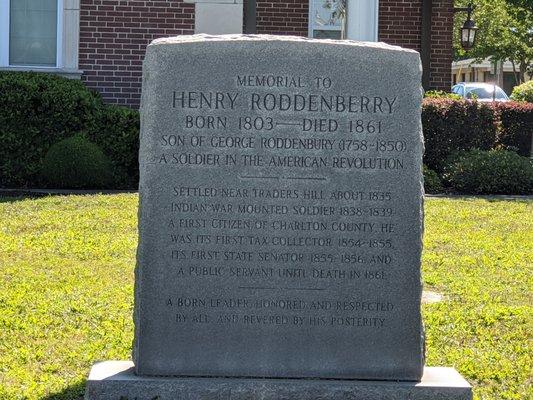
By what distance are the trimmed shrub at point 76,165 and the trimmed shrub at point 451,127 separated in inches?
181

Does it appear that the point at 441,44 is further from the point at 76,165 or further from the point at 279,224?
the point at 279,224

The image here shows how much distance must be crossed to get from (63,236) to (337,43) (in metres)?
5.52

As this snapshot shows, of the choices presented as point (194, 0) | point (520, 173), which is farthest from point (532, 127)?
point (194, 0)

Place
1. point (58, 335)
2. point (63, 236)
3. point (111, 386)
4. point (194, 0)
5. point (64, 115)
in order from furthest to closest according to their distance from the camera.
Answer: point (194, 0), point (64, 115), point (63, 236), point (58, 335), point (111, 386)

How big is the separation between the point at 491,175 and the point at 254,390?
9.86 m

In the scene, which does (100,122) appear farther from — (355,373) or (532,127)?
(355,373)

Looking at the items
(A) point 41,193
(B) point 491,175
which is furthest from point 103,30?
(B) point 491,175

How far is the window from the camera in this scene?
16.3 meters

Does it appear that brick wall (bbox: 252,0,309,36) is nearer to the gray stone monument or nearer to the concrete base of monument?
the gray stone monument

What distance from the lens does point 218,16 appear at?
49.6 ft

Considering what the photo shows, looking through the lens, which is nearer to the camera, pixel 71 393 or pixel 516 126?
pixel 71 393

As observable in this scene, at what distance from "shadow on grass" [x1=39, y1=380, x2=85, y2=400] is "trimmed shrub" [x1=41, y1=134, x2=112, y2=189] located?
784 centimetres

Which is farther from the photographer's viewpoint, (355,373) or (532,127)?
(532,127)

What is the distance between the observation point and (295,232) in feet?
17.0
